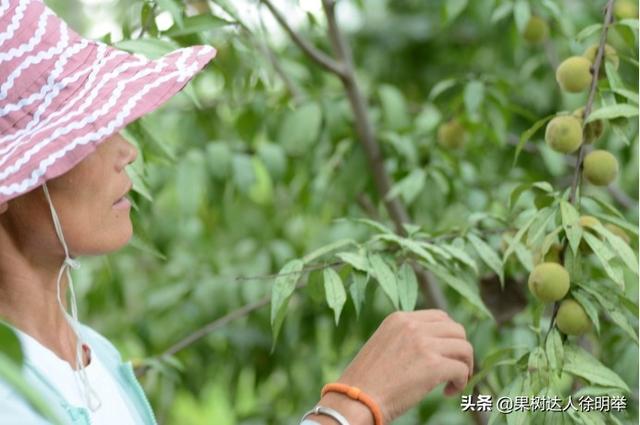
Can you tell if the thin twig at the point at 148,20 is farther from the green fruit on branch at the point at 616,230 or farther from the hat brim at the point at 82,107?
the green fruit on branch at the point at 616,230

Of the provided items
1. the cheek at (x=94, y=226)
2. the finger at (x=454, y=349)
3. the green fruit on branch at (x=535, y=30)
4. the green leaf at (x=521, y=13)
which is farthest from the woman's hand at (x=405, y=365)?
the green fruit on branch at (x=535, y=30)

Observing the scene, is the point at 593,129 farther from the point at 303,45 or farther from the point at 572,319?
the point at 303,45

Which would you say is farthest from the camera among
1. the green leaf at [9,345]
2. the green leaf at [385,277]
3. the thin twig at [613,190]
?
the thin twig at [613,190]

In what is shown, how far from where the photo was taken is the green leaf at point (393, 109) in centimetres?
175

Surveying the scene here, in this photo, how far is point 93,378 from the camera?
1041mm

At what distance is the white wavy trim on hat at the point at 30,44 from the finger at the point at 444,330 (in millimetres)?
380

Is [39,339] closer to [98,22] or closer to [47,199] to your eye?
[47,199]

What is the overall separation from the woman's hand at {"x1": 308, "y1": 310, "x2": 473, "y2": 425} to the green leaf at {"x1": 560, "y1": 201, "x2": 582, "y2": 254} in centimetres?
12

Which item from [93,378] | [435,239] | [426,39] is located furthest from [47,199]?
[426,39]

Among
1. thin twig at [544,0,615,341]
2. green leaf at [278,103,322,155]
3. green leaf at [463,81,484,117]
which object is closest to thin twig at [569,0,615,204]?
thin twig at [544,0,615,341]

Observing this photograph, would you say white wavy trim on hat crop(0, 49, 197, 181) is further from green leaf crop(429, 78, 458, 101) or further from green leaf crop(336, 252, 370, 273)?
green leaf crop(429, 78, 458, 101)

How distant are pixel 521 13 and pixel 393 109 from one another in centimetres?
33

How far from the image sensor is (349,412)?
3.15ft

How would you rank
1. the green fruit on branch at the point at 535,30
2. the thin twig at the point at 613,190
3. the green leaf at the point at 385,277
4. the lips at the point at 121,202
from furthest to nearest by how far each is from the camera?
the thin twig at the point at 613,190
the green fruit on branch at the point at 535,30
the green leaf at the point at 385,277
the lips at the point at 121,202
